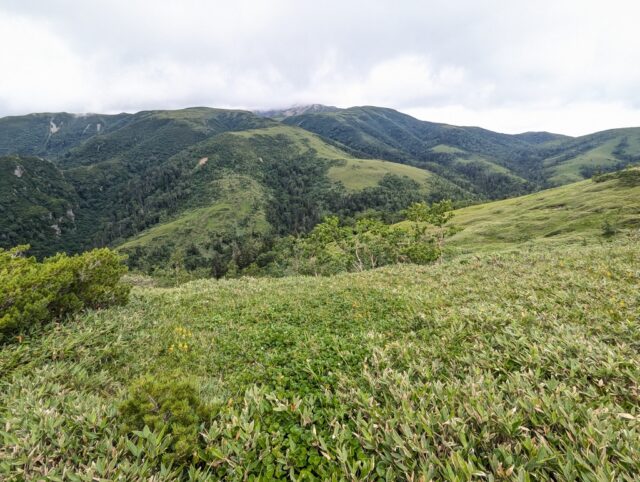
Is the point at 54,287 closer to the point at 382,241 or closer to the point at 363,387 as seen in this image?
the point at 363,387

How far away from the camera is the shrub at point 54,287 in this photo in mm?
9320

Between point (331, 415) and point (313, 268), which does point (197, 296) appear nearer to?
point (331, 415)

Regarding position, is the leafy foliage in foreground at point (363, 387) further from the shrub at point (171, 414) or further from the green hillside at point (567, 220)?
the green hillside at point (567, 220)

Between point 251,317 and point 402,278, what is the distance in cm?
957

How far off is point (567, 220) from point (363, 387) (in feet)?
213

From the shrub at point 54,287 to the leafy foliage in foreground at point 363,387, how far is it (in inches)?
28.8

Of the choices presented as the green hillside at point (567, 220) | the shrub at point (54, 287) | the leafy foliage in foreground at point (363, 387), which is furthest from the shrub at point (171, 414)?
the green hillside at point (567, 220)

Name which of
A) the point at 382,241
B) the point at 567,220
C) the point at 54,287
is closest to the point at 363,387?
the point at 54,287

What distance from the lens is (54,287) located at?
10.7 meters

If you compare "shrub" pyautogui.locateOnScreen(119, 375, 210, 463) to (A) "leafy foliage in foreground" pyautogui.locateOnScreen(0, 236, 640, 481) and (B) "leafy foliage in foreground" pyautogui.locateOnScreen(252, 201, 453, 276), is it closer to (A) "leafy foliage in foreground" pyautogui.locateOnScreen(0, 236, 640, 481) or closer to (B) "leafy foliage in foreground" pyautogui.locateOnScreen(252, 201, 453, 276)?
(A) "leafy foliage in foreground" pyautogui.locateOnScreen(0, 236, 640, 481)

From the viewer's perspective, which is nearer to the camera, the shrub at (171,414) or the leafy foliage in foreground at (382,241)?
the shrub at (171,414)

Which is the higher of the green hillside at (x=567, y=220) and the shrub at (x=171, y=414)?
the shrub at (x=171, y=414)

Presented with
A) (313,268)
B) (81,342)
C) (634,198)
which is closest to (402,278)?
(81,342)

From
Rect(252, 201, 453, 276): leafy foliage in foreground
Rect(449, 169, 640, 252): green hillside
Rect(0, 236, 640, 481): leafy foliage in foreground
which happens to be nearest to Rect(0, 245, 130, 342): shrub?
Rect(0, 236, 640, 481): leafy foliage in foreground
